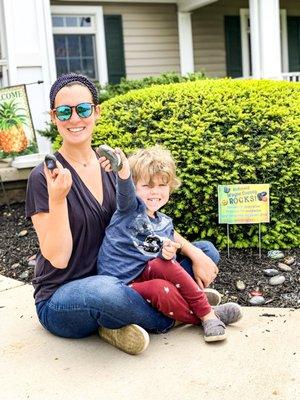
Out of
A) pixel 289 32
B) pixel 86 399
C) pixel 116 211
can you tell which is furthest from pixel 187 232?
pixel 289 32

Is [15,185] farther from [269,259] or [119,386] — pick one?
[119,386]

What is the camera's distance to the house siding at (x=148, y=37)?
10.1 metres

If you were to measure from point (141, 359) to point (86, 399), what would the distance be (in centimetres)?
43

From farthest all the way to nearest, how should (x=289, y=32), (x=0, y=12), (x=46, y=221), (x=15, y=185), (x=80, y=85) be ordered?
(x=289, y=32) < (x=0, y=12) < (x=15, y=185) < (x=80, y=85) < (x=46, y=221)

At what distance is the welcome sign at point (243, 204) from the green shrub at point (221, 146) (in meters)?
0.13

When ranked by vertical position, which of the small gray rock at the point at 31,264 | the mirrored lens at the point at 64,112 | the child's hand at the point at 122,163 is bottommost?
the small gray rock at the point at 31,264

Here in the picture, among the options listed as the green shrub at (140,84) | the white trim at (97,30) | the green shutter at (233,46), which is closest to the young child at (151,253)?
the green shrub at (140,84)

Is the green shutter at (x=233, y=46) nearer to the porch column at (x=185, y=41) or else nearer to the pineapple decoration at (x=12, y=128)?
the porch column at (x=185, y=41)

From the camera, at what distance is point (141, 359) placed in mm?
2625

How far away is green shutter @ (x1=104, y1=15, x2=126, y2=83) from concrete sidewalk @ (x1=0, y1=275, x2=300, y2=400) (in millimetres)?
7438

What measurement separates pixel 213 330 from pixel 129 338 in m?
0.42

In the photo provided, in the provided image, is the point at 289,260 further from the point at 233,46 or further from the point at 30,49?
the point at 233,46

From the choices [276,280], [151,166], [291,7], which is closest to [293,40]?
[291,7]

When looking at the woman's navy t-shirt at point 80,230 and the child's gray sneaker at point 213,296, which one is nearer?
the woman's navy t-shirt at point 80,230
